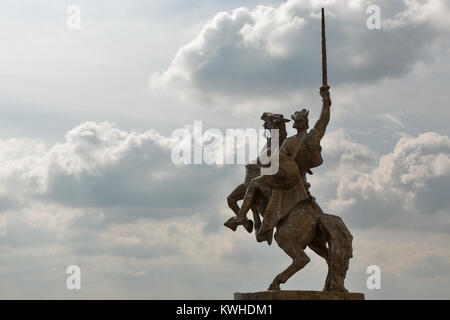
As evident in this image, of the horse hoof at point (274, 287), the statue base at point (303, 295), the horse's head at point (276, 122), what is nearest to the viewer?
the statue base at point (303, 295)

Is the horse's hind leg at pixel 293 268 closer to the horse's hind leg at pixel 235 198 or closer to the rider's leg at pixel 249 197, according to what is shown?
the rider's leg at pixel 249 197

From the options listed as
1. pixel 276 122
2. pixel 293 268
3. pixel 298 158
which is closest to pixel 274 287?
pixel 293 268

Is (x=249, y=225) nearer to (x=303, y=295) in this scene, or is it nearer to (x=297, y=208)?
A: (x=297, y=208)

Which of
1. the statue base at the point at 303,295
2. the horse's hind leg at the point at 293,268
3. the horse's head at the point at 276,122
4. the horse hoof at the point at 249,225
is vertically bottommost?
the statue base at the point at 303,295

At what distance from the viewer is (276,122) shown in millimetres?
16141

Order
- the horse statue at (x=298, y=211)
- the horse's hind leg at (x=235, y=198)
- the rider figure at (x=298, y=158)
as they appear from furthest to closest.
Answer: the horse's hind leg at (x=235, y=198)
the rider figure at (x=298, y=158)
the horse statue at (x=298, y=211)

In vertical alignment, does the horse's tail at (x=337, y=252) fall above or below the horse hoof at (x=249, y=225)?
below

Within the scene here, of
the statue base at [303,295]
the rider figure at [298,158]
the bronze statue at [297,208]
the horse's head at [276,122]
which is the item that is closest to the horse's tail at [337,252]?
the bronze statue at [297,208]

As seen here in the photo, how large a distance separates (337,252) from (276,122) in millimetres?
3148

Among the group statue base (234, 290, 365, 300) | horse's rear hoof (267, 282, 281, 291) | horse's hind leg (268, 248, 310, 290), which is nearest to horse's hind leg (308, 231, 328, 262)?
horse's hind leg (268, 248, 310, 290)

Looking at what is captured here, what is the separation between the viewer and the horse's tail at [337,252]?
49.6 ft
